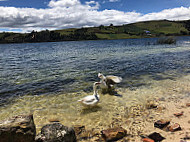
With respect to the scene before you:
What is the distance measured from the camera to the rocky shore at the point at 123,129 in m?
5.14

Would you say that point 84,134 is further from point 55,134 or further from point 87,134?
point 55,134

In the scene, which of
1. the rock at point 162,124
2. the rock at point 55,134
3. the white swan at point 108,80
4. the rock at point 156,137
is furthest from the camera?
the white swan at point 108,80

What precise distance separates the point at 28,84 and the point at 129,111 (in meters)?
10.5

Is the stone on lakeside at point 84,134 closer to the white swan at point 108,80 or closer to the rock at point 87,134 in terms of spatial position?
the rock at point 87,134

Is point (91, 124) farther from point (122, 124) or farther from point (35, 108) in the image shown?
point (35, 108)

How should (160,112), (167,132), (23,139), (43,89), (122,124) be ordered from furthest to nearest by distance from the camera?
(43,89) < (160,112) < (122,124) < (167,132) < (23,139)

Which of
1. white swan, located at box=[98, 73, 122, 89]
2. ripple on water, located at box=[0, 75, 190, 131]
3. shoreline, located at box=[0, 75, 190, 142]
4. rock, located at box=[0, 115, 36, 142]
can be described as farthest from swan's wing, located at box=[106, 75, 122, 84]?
rock, located at box=[0, 115, 36, 142]

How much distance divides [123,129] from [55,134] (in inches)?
108

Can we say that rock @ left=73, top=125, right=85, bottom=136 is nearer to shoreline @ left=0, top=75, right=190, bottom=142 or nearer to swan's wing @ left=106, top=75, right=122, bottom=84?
shoreline @ left=0, top=75, right=190, bottom=142

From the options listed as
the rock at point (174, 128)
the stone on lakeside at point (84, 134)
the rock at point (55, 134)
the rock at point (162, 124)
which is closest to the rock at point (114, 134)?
the stone on lakeside at point (84, 134)

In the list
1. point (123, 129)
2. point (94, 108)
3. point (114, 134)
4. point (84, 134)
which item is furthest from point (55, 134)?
point (94, 108)

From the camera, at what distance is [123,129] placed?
6059 millimetres

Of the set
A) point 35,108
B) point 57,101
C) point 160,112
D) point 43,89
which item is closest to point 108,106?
point 160,112

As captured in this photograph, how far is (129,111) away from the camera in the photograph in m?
8.16
